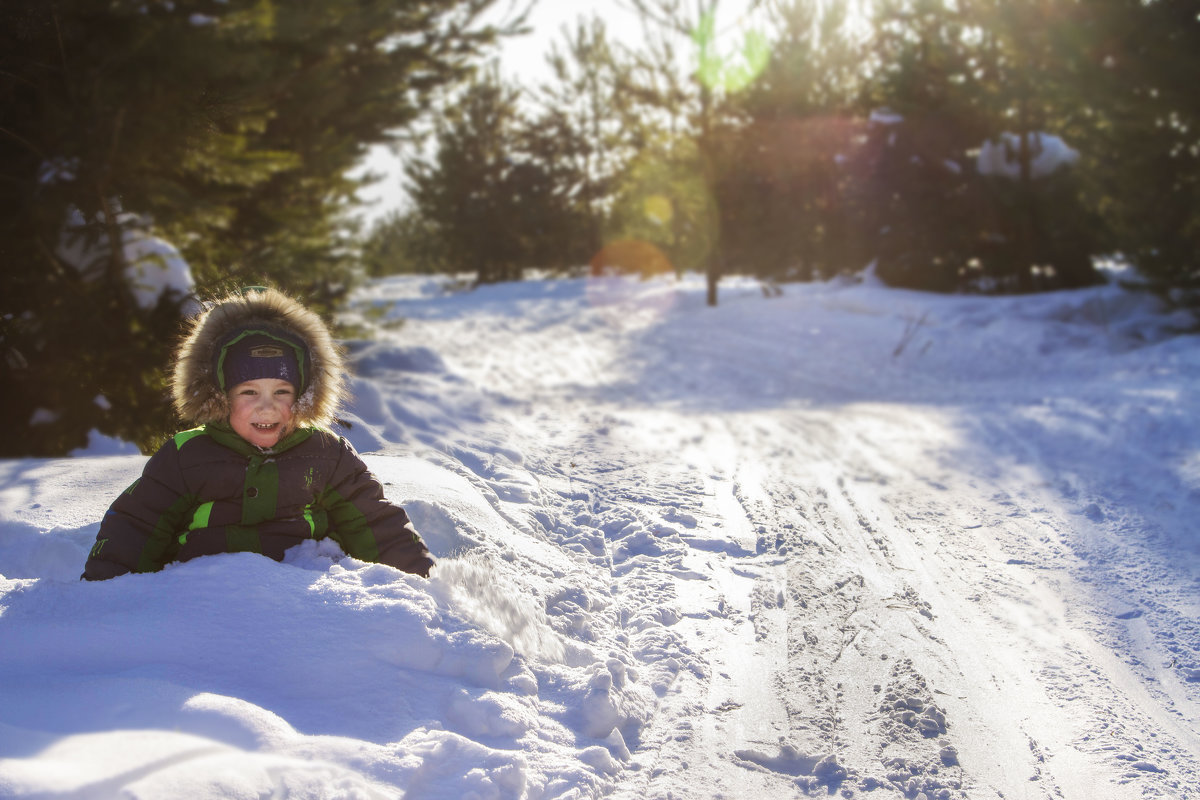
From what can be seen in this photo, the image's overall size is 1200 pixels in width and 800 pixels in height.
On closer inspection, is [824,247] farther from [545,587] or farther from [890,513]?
[545,587]

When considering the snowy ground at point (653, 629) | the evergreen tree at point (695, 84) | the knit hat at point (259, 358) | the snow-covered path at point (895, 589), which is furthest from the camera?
the evergreen tree at point (695, 84)

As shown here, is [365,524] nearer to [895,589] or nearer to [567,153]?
[895,589]

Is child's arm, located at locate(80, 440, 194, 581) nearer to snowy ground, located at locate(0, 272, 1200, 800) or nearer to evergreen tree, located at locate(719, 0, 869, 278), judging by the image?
snowy ground, located at locate(0, 272, 1200, 800)

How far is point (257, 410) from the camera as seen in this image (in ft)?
7.60

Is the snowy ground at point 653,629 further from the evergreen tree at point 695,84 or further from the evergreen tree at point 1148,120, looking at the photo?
the evergreen tree at point 695,84

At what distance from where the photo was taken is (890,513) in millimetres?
4152

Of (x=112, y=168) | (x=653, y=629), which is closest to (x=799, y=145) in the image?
(x=112, y=168)

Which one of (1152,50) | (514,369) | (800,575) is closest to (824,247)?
(1152,50)

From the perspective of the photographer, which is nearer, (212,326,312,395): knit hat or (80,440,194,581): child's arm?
(80,440,194,581): child's arm

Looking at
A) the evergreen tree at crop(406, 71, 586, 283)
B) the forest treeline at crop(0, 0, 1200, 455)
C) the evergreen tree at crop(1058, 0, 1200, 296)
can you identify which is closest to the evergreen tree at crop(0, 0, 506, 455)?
the forest treeline at crop(0, 0, 1200, 455)

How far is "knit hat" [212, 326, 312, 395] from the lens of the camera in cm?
231

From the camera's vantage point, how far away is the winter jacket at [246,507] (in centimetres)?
218

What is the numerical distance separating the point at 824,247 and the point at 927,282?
236 inches

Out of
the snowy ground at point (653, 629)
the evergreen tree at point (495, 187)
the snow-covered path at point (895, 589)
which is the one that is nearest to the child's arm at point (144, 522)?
the snowy ground at point (653, 629)
